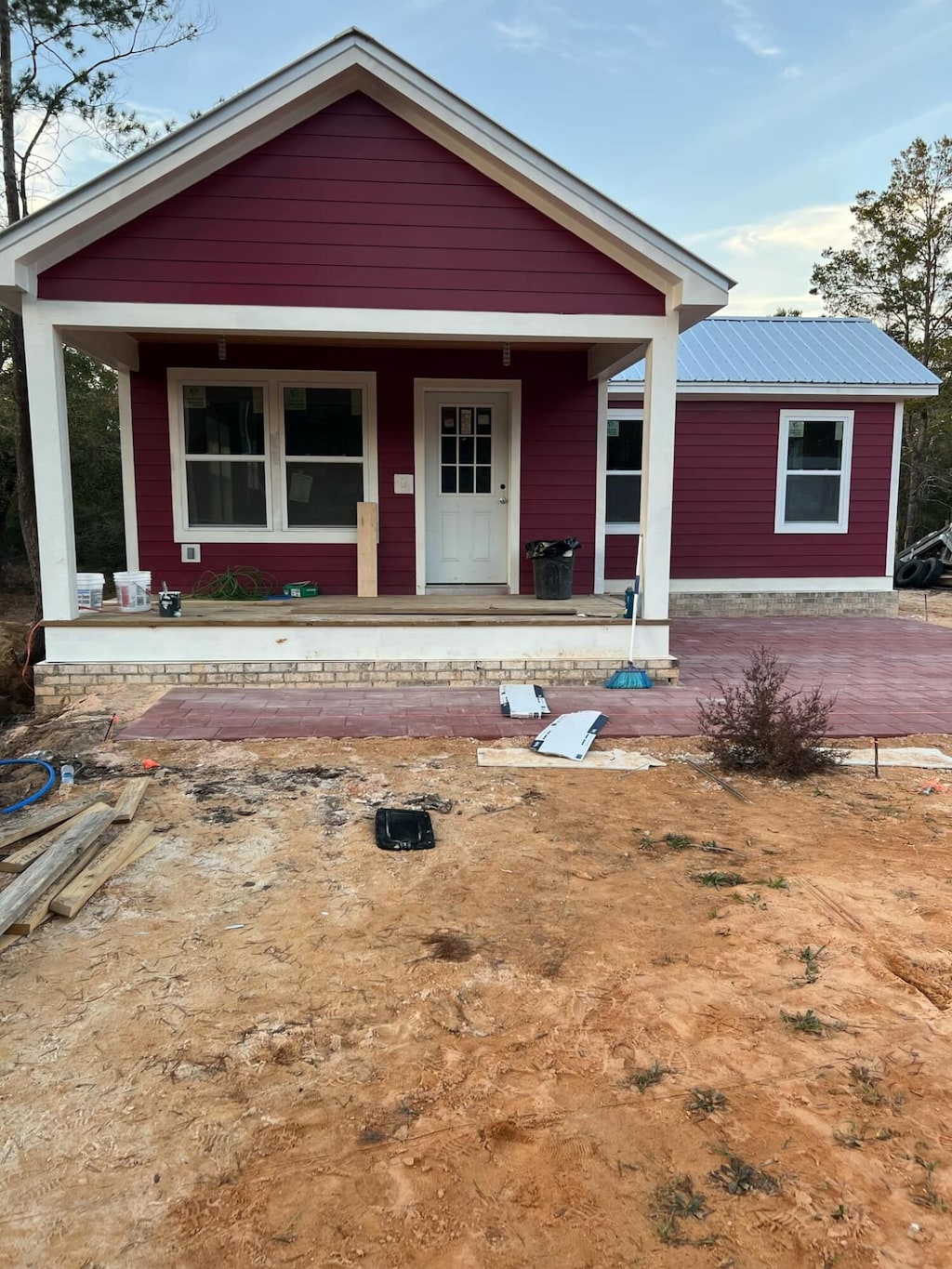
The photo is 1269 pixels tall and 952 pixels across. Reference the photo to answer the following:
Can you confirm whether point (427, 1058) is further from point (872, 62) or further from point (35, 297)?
point (872, 62)

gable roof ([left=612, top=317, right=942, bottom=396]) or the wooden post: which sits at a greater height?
gable roof ([left=612, top=317, right=942, bottom=396])

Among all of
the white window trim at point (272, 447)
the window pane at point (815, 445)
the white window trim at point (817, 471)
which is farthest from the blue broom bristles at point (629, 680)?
the window pane at point (815, 445)

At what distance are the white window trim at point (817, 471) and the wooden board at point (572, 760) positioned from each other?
7.18 m

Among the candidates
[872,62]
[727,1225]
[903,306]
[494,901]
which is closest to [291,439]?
[494,901]

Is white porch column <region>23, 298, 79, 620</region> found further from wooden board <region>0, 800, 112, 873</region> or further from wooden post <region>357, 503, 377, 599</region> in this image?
wooden board <region>0, 800, 112, 873</region>

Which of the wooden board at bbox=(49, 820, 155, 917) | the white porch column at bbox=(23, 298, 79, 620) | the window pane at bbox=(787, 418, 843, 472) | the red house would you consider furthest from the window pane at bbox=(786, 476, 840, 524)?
the wooden board at bbox=(49, 820, 155, 917)

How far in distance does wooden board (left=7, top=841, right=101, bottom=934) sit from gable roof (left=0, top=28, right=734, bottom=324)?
4639mm

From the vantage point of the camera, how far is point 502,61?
12.4 m

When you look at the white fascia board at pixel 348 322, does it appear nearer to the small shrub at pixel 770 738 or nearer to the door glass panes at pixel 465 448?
the door glass panes at pixel 465 448

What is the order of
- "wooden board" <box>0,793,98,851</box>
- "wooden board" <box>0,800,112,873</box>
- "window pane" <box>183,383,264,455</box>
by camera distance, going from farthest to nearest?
A: "window pane" <box>183,383,264,455</box>, "wooden board" <box>0,793,98,851</box>, "wooden board" <box>0,800,112,873</box>

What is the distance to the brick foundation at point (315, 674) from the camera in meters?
6.53

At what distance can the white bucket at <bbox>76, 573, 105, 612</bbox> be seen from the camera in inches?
274

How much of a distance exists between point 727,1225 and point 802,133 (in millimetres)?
19936

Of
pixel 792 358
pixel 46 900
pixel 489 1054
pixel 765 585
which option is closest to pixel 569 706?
pixel 46 900
